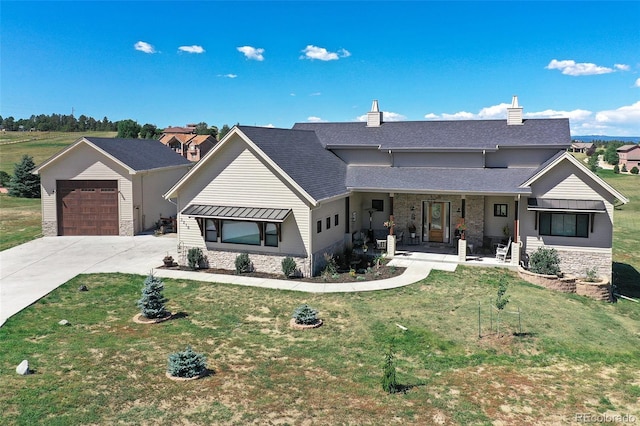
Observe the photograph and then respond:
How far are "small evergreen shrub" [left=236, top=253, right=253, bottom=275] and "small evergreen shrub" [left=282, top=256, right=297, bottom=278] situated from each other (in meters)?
1.89

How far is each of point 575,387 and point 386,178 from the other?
51.8ft

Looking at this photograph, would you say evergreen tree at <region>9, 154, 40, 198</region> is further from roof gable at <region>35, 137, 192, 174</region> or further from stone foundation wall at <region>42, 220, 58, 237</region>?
stone foundation wall at <region>42, 220, 58, 237</region>

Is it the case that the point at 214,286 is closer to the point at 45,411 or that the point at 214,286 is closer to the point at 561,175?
the point at 45,411

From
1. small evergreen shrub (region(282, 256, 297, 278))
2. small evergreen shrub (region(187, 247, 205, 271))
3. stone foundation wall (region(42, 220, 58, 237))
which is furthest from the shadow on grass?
stone foundation wall (region(42, 220, 58, 237))

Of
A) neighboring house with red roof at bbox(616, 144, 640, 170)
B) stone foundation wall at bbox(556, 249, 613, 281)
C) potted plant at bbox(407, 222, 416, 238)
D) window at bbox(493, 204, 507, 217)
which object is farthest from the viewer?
neighboring house with red roof at bbox(616, 144, 640, 170)

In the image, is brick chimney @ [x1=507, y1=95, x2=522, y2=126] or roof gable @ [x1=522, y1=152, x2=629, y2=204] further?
brick chimney @ [x1=507, y1=95, x2=522, y2=126]

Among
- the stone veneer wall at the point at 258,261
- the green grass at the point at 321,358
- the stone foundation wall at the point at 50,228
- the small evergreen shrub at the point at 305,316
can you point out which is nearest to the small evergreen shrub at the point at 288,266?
the stone veneer wall at the point at 258,261

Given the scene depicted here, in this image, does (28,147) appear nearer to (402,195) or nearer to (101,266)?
(101,266)

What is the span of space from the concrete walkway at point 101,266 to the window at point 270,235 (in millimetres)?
1874

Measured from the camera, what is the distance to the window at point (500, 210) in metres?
25.6

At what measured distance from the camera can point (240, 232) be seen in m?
23.1

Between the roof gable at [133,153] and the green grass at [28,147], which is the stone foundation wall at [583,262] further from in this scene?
the green grass at [28,147]

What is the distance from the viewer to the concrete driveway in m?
19.2

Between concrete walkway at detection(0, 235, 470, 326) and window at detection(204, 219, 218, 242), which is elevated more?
window at detection(204, 219, 218, 242)
